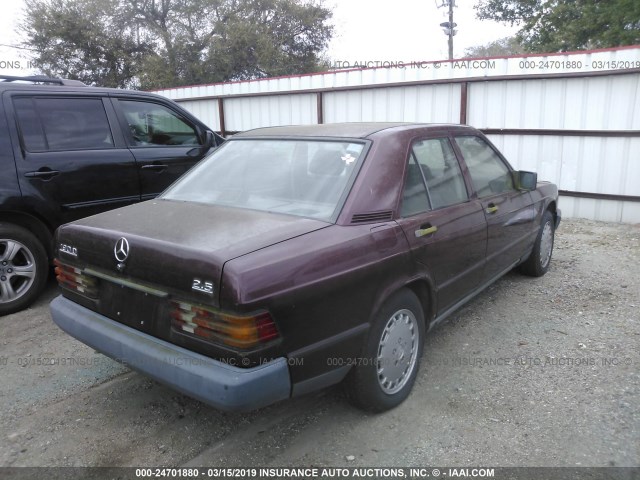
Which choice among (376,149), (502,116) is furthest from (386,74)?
(376,149)

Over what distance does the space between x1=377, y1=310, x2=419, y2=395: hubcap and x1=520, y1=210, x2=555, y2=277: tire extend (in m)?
2.51

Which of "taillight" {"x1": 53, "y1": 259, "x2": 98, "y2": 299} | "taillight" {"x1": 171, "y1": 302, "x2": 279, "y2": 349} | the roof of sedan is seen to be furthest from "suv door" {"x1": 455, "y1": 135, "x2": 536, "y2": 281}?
"taillight" {"x1": 53, "y1": 259, "x2": 98, "y2": 299}

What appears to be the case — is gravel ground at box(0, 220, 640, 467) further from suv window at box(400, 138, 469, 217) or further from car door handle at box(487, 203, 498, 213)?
suv window at box(400, 138, 469, 217)

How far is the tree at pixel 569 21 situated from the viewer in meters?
19.2

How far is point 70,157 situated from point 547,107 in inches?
263

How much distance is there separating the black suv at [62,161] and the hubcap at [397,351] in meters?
3.20

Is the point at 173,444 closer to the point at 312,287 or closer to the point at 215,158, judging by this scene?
the point at 312,287

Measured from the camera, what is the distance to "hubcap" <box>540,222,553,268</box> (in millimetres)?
5133

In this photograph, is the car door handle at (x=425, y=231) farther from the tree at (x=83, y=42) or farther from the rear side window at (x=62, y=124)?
the tree at (x=83, y=42)

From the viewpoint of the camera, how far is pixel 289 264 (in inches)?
89.7

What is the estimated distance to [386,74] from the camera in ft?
30.9

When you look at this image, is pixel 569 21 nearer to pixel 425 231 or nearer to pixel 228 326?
pixel 425 231

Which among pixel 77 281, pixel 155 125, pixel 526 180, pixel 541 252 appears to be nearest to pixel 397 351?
pixel 77 281

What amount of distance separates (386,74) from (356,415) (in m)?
7.64
